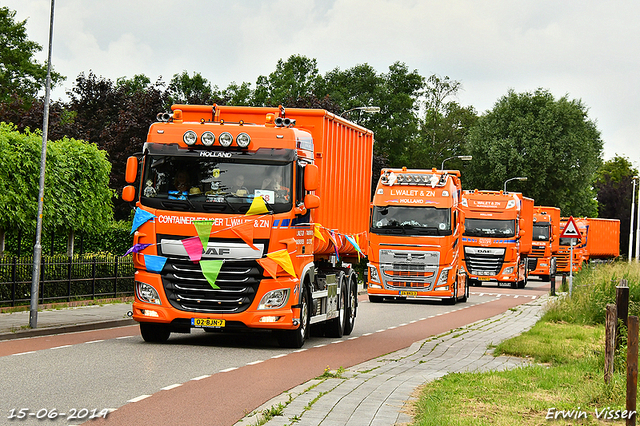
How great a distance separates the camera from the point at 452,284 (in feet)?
97.0

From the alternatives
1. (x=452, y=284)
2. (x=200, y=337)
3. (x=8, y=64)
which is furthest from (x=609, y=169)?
(x=200, y=337)

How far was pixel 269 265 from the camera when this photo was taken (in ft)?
47.5

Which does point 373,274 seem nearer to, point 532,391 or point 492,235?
point 492,235

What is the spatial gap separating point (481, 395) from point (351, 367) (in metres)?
3.57

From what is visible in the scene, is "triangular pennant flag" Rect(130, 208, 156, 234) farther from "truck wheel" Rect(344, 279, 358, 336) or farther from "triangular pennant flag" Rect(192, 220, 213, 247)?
"truck wheel" Rect(344, 279, 358, 336)

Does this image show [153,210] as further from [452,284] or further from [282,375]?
[452,284]

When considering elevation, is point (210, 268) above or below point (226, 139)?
below

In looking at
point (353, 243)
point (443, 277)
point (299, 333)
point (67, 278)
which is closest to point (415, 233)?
point (443, 277)

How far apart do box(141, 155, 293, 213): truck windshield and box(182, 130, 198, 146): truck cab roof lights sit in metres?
0.26

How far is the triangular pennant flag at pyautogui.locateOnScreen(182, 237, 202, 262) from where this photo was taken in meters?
14.4

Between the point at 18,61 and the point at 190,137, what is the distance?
5198 centimetres

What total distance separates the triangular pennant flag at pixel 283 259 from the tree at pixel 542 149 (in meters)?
60.3

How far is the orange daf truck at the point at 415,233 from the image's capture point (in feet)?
93.8

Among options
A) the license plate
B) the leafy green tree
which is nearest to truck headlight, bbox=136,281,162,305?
the license plate
